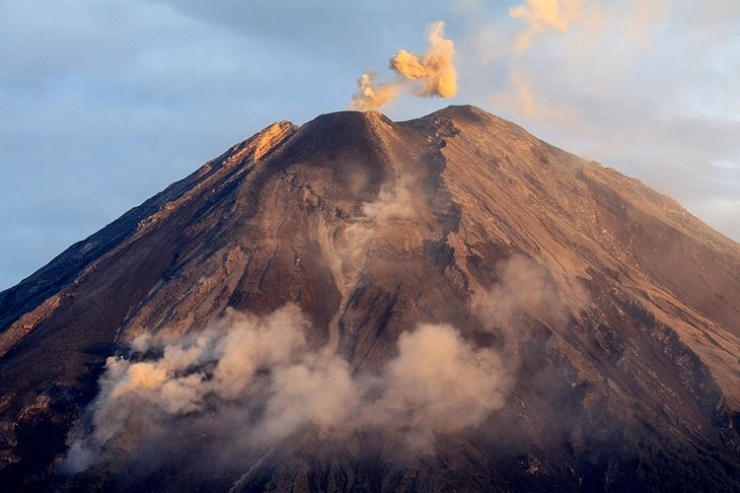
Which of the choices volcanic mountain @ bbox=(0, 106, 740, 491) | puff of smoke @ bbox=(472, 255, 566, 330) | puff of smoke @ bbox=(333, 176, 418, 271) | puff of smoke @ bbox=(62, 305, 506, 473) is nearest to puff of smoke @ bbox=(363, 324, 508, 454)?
puff of smoke @ bbox=(62, 305, 506, 473)

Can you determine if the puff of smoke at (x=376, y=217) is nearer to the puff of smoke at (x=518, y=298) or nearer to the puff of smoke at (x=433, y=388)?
the puff of smoke at (x=518, y=298)

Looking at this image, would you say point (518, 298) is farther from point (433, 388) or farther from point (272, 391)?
point (272, 391)

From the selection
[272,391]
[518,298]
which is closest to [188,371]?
[272,391]

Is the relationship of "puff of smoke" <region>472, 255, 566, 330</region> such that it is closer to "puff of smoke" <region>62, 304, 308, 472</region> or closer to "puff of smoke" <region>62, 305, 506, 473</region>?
"puff of smoke" <region>62, 305, 506, 473</region>

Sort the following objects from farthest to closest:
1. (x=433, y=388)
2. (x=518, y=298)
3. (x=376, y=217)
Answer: (x=376, y=217)
(x=518, y=298)
(x=433, y=388)

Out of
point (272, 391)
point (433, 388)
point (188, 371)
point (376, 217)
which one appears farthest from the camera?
point (376, 217)

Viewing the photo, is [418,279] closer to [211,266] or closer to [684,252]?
[211,266]

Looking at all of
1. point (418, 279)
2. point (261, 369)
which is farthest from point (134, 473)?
point (418, 279)
